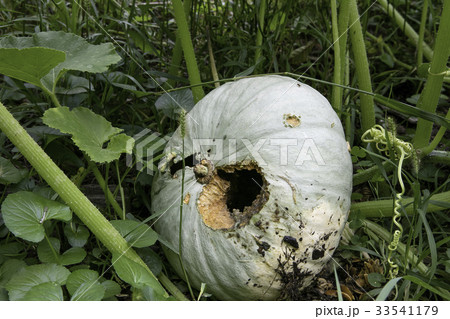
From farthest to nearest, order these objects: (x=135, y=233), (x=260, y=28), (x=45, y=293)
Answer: (x=260, y=28), (x=135, y=233), (x=45, y=293)

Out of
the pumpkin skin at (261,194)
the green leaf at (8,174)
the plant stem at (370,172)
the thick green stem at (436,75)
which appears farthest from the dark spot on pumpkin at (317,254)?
the green leaf at (8,174)

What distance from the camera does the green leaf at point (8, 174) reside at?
1.53 m

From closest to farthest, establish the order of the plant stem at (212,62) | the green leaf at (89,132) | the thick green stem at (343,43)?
the green leaf at (89,132)
the thick green stem at (343,43)
the plant stem at (212,62)

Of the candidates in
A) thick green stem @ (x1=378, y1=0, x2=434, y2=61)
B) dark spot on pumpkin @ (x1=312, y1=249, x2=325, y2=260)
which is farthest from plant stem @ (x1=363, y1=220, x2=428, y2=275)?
thick green stem @ (x1=378, y1=0, x2=434, y2=61)

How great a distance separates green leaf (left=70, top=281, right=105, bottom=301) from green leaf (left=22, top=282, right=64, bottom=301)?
0.04m

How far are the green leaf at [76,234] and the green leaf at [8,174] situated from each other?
0.24 m

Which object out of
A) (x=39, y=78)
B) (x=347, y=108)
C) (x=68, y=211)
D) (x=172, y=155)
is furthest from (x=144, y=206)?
(x=347, y=108)

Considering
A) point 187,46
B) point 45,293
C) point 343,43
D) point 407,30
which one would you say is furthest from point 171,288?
point 407,30

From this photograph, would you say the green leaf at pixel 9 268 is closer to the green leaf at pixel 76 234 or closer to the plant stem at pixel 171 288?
the green leaf at pixel 76 234

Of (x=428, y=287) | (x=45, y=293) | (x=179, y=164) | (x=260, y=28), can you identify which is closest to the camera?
(x=45, y=293)

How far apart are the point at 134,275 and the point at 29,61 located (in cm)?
60

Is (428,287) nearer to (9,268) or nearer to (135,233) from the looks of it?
(135,233)

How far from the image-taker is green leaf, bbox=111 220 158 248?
4.48 feet

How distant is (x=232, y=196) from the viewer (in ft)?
5.02
